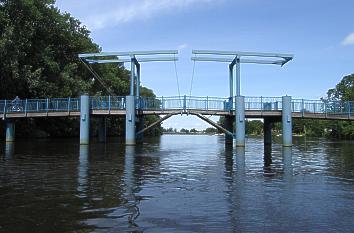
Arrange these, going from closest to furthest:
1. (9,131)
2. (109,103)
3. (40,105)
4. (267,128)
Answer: (109,103)
(40,105)
(9,131)
(267,128)

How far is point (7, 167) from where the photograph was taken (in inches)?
704

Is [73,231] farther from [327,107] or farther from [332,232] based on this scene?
[327,107]

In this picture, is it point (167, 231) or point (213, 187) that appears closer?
point (167, 231)

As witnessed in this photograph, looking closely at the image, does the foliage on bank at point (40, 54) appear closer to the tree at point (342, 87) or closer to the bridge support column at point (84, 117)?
the bridge support column at point (84, 117)

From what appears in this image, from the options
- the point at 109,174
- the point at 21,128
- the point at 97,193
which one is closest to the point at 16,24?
the point at 21,128

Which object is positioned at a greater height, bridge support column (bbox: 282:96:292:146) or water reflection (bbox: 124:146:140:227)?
bridge support column (bbox: 282:96:292:146)

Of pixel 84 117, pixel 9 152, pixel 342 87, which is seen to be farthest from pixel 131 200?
pixel 342 87

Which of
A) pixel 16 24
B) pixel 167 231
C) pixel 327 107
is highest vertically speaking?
pixel 16 24

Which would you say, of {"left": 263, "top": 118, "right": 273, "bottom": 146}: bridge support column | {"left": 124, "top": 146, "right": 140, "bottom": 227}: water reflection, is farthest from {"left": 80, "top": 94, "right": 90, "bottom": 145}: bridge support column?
{"left": 124, "top": 146, "right": 140, "bottom": 227}: water reflection

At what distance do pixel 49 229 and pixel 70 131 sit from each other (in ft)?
217

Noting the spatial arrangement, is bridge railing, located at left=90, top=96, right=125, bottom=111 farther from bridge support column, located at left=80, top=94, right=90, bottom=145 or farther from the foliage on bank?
the foliage on bank

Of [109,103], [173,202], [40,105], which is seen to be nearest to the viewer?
[173,202]

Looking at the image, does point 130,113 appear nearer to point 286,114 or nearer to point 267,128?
point 286,114

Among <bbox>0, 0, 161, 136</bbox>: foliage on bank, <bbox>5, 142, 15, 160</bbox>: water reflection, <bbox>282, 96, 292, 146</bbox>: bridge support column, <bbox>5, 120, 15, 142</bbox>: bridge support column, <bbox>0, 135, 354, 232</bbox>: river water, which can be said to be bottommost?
<bbox>0, 135, 354, 232</bbox>: river water
